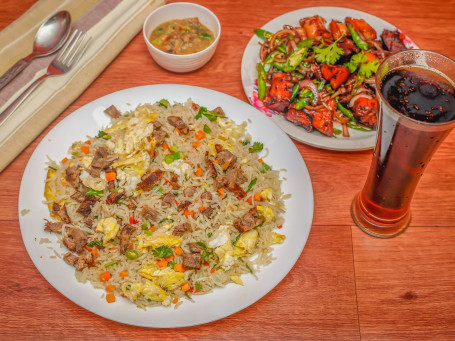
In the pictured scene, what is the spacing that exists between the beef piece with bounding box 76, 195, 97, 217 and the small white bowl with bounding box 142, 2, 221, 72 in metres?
1.05

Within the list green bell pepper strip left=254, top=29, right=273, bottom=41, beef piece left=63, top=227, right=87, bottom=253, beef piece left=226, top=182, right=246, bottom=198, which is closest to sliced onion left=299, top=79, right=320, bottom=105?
green bell pepper strip left=254, top=29, right=273, bottom=41

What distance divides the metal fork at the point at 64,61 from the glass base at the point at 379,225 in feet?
6.67

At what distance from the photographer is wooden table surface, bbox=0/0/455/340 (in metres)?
1.99

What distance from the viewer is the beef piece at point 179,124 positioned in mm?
2455

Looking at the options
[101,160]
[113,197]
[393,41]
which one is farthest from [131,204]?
[393,41]

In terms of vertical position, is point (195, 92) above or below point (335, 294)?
above

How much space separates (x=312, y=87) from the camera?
8.59 feet

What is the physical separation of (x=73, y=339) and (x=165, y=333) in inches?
17.0

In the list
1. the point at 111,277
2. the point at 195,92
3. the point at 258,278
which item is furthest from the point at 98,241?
the point at 195,92

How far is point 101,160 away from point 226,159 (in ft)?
2.27

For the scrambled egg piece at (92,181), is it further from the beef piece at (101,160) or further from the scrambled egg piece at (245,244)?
the scrambled egg piece at (245,244)

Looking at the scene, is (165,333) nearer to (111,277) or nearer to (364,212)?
(111,277)

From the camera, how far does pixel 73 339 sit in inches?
77.3

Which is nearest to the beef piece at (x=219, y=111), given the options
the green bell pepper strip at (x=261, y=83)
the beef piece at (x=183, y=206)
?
the green bell pepper strip at (x=261, y=83)
